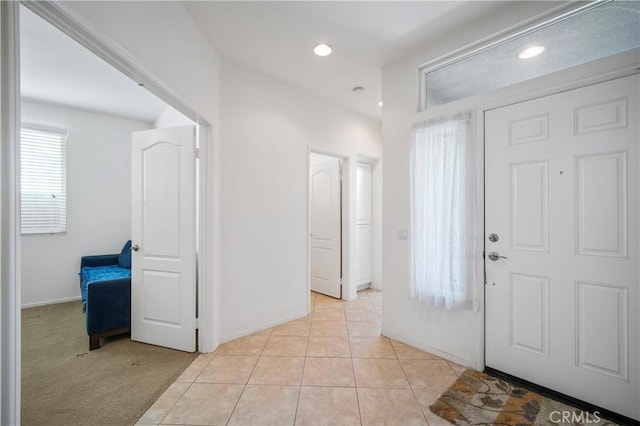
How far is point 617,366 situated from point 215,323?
9.72 ft

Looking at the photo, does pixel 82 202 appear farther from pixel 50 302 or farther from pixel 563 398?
pixel 563 398

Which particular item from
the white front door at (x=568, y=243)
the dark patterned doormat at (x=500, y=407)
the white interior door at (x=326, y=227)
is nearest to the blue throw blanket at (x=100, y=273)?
the white interior door at (x=326, y=227)

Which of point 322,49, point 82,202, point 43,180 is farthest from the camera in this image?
point 82,202

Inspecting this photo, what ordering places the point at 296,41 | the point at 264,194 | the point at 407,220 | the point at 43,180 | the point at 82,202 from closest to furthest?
the point at 296,41 < the point at 407,220 < the point at 264,194 < the point at 43,180 < the point at 82,202

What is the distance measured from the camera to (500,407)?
1796mm

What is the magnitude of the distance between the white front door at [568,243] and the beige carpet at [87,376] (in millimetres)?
2664

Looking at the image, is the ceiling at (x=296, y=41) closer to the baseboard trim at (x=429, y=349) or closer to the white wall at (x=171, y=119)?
the white wall at (x=171, y=119)

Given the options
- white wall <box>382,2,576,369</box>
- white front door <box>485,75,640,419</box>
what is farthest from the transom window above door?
white front door <box>485,75,640,419</box>

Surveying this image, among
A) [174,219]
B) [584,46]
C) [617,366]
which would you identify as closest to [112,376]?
[174,219]

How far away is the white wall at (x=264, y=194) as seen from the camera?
109 inches

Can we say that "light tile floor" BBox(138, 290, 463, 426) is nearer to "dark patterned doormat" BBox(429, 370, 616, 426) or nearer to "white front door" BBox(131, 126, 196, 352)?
"dark patterned doormat" BBox(429, 370, 616, 426)

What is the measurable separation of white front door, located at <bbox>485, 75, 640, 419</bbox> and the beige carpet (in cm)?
266

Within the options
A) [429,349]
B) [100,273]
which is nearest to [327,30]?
[429,349]

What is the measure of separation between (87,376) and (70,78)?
3167mm
